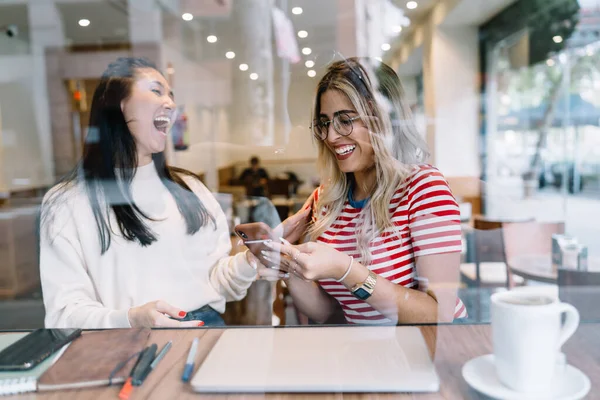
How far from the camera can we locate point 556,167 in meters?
1.02

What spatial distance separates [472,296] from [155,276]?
1.62 ft

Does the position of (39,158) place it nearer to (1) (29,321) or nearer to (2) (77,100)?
→ (2) (77,100)

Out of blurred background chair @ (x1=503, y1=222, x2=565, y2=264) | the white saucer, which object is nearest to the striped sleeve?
the white saucer

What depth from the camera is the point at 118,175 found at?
79 cm

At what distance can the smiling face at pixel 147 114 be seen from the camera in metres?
0.76

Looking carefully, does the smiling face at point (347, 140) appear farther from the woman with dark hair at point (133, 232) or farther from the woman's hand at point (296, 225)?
the woman with dark hair at point (133, 232)

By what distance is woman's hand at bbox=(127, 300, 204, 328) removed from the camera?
0.72 meters

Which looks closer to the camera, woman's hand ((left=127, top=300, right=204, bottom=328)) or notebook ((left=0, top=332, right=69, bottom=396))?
notebook ((left=0, top=332, right=69, bottom=396))

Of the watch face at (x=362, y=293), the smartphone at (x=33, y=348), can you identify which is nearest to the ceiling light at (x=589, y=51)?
the watch face at (x=362, y=293)

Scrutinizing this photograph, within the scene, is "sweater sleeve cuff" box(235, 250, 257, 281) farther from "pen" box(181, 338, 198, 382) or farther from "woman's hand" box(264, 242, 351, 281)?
"pen" box(181, 338, 198, 382)

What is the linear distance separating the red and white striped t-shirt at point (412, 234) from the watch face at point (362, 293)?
2 cm

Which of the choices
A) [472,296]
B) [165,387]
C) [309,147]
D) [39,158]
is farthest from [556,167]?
[39,158]

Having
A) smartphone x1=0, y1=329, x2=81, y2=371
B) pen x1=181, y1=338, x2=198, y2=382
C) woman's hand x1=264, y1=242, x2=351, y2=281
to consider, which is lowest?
pen x1=181, y1=338, x2=198, y2=382

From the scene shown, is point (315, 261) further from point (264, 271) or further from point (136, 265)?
point (136, 265)
